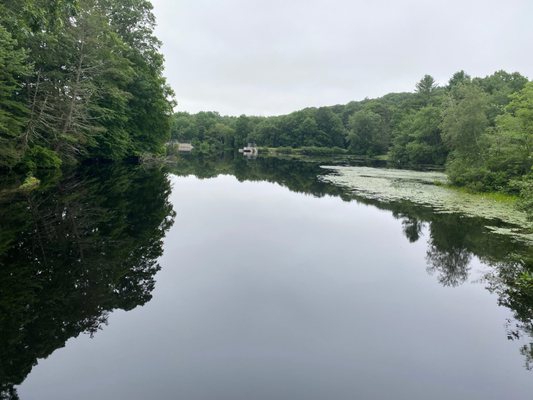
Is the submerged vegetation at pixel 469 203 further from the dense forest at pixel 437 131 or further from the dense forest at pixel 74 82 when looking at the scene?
the dense forest at pixel 74 82

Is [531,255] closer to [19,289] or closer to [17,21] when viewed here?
[19,289]

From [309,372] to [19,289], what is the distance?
5.33 metres

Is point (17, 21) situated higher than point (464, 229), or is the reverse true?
point (17, 21)

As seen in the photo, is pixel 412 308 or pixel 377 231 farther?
pixel 377 231

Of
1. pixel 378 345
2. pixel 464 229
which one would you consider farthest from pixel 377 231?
pixel 378 345

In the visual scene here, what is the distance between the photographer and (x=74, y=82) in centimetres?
2636

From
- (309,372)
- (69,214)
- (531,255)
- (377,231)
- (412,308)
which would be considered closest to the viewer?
(309,372)

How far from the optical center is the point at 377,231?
47.3 feet

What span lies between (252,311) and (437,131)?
65213 mm

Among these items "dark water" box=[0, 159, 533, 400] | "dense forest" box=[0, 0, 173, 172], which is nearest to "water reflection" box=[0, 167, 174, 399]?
"dark water" box=[0, 159, 533, 400]

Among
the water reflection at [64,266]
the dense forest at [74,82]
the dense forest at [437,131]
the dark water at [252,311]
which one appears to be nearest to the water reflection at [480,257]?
the dark water at [252,311]

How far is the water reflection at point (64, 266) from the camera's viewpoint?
546 cm

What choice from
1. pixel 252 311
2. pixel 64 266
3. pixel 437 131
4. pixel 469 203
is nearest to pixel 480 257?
→ pixel 252 311

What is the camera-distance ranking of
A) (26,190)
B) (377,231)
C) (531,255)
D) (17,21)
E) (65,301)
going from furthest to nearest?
(26,190), (17,21), (377,231), (531,255), (65,301)
